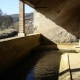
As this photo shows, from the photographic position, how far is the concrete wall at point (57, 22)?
45.4ft

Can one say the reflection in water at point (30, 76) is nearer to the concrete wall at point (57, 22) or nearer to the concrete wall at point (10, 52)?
the concrete wall at point (10, 52)

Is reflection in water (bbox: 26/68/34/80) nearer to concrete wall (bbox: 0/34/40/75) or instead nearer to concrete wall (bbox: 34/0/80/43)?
concrete wall (bbox: 0/34/40/75)

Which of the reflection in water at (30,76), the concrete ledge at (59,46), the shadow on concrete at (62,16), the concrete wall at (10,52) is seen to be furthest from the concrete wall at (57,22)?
the reflection in water at (30,76)

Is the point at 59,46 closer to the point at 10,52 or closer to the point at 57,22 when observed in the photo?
the point at 57,22

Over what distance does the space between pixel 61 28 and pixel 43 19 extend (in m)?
1.43

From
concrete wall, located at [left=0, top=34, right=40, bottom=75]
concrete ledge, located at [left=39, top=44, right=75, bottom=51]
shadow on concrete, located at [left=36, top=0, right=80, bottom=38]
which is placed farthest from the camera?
shadow on concrete, located at [left=36, top=0, right=80, bottom=38]

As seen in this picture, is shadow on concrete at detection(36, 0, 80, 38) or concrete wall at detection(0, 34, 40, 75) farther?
shadow on concrete at detection(36, 0, 80, 38)

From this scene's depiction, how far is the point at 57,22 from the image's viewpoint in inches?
549

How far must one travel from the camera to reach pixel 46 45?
45.8ft

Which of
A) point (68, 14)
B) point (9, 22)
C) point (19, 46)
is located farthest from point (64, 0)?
point (9, 22)

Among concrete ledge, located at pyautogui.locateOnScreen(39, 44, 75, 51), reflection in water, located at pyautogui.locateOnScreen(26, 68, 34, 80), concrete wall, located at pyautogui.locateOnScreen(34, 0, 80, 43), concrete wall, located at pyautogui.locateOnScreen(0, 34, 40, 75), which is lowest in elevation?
reflection in water, located at pyautogui.locateOnScreen(26, 68, 34, 80)

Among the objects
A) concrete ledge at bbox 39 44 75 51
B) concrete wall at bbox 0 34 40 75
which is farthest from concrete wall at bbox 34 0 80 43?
concrete wall at bbox 0 34 40 75

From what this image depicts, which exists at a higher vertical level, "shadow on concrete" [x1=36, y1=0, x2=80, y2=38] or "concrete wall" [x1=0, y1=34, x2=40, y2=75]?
"shadow on concrete" [x1=36, y1=0, x2=80, y2=38]

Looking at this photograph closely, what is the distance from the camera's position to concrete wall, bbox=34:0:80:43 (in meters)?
13.9
